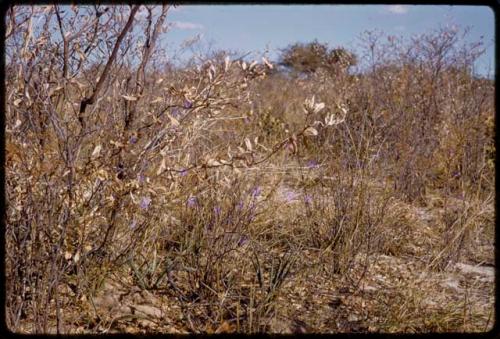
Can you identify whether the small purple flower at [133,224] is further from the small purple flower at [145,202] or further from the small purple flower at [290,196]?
the small purple flower at [290,196]

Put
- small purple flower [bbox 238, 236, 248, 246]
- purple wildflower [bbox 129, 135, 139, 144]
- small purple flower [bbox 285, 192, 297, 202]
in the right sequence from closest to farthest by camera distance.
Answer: purple wildflower [bbox 129, 135, 139, 144] < small purple flower [bbox 238, 236, 248, 246] < small purple flower [bbox 285, 192, 297, 202]

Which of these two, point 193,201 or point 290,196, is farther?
point 290,196

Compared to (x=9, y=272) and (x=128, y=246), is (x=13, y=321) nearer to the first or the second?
(x=9, y=272)

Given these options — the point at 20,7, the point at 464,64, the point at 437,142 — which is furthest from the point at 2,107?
the point at 464,64

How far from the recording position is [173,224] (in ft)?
8.59

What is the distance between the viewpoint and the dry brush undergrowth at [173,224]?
1.87 meters

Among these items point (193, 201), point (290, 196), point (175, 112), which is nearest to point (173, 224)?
point (193, 201)

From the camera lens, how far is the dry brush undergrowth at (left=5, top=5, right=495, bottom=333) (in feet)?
6.12

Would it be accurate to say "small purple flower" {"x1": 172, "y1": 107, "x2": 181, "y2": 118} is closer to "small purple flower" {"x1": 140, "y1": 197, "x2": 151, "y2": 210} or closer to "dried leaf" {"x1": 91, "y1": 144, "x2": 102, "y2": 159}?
"small purple flower" {"x1": 140, "y1": 197, "x2": 151, "y2": 210}

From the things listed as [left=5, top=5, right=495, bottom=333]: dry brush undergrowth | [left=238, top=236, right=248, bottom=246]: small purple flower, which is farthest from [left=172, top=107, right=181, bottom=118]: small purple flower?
[left=238, top=236, right=248, bottom=246]: small purple flower

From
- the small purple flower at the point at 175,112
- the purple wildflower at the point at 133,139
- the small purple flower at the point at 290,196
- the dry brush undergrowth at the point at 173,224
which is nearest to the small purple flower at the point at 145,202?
the dry brush undergrowth at the point at 173,224

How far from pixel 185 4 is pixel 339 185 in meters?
1.29

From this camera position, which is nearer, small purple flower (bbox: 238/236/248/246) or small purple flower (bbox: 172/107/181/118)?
small purple flower (bbox: 172/107/181/118)

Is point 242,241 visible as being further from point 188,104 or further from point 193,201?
point 188,104
